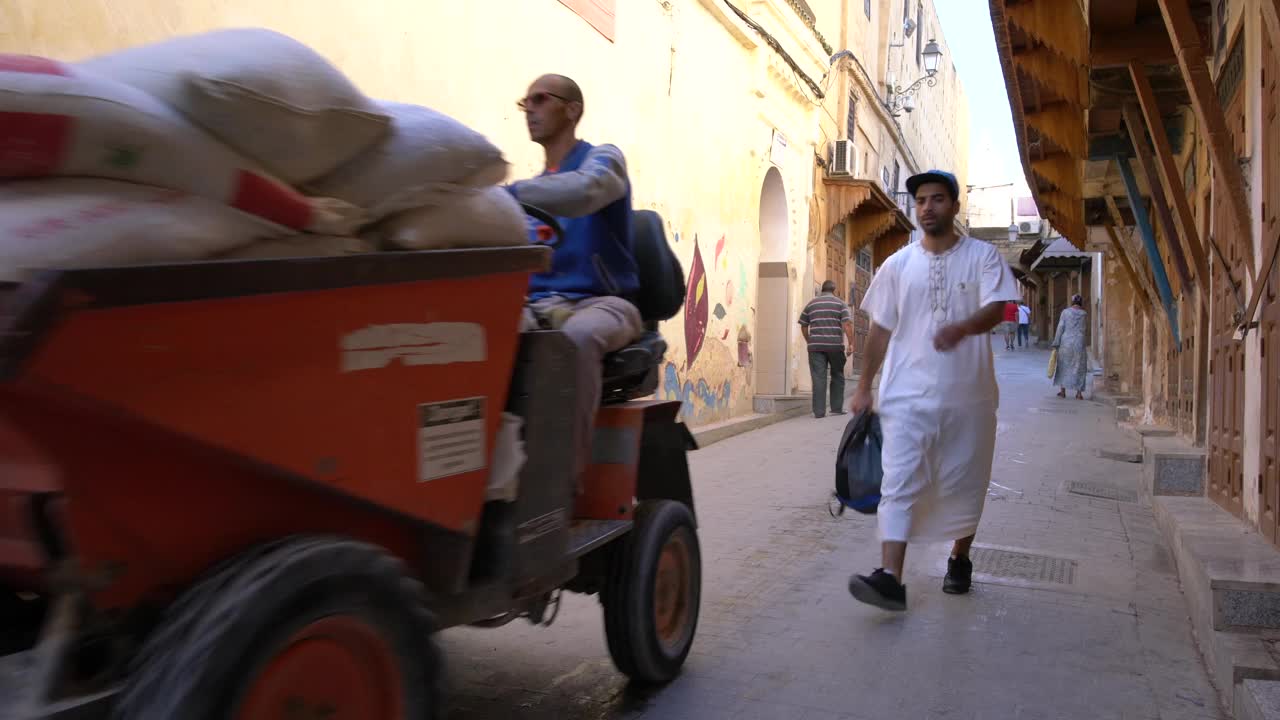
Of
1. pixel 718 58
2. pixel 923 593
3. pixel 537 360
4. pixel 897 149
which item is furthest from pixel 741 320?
pixel 897 149

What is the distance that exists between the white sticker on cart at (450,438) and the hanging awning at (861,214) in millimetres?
16766

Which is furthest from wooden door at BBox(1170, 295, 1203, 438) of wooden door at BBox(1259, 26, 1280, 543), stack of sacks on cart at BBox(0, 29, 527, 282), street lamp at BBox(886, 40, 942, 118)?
street lamp at BBox(886, 40, 942, 118)

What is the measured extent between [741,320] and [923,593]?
869cm

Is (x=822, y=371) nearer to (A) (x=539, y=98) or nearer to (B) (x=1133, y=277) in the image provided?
(B) (x=1133, y=277)

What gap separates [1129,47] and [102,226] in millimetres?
6964

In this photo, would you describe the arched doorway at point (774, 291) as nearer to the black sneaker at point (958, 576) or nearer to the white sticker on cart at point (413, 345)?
the black sneaker at point (958, 576)

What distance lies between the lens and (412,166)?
2.16 meters

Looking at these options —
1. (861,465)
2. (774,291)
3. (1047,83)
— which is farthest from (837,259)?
(861,465)

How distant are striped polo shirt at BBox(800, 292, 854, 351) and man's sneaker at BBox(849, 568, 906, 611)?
929cm

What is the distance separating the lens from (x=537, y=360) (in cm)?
258

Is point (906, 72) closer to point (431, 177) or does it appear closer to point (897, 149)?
point (897, 149)

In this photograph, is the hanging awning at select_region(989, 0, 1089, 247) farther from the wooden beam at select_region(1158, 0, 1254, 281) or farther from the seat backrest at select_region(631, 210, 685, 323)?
the seat backrest at select_region(631, 210, 685, 323)

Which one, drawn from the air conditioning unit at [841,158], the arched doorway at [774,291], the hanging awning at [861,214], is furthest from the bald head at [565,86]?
the air conditioning unit at [841,158]

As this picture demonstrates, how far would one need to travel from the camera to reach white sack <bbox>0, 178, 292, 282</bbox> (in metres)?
1.49
